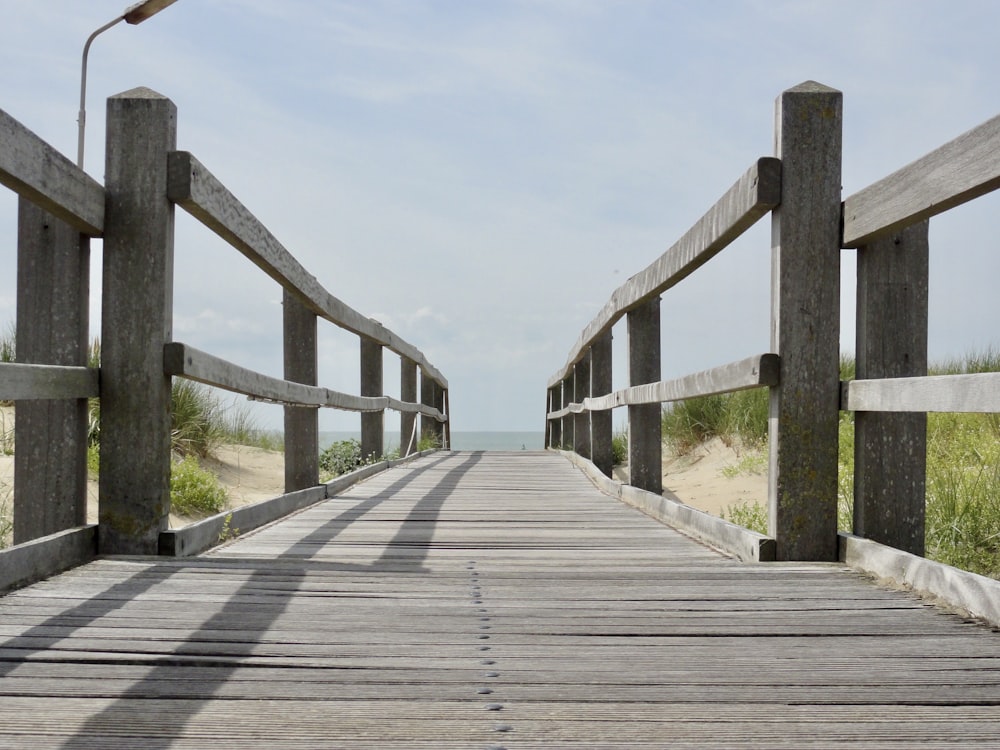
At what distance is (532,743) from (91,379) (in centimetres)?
214

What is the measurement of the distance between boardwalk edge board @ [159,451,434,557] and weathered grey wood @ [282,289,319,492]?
12cm

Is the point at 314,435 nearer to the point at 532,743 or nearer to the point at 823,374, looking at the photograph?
the point at 823,374

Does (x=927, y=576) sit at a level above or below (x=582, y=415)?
below

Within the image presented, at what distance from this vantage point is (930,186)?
94.0 inches

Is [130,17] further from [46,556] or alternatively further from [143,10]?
[46,556]

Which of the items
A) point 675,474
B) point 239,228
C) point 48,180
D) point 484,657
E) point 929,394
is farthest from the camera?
point 675,474

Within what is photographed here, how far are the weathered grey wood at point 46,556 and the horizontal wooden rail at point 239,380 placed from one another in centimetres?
58

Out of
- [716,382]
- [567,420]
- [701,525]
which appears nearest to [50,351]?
[716,382]

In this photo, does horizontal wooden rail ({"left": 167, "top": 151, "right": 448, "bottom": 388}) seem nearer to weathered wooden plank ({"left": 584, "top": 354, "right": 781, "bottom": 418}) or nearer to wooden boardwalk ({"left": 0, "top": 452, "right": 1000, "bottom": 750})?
wooden boardwalk ({"left": 0, "top": 452, "right": 1000, "bottom": 750})

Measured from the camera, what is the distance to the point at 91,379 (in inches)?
117

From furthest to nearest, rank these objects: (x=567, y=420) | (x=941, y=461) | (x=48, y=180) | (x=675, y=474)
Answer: (x=567, y=420)
(x=675, y=474)
(x=941, y=461)
(x=48, y=180)

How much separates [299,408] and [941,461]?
12.7 ft

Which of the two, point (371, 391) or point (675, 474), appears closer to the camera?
point (371, 391)

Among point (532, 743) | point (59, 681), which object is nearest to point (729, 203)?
point (532, 743)
